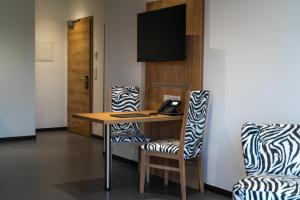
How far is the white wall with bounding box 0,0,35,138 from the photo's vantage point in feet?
22.9

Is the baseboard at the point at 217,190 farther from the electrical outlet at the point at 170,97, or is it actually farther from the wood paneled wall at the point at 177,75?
the electrical outlet at the point at 170,97

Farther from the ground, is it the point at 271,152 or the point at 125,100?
the point at 125,100

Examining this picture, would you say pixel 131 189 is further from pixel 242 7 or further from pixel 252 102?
pixel 242 7

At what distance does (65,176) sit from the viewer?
4.85 meters

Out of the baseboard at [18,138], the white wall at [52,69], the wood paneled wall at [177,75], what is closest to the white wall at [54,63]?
the white wall at [52,69]

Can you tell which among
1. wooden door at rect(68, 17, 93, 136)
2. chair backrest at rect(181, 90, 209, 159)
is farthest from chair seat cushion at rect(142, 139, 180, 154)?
wooden door at rect(68, 17, 93, 136)

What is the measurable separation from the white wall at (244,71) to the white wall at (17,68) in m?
4.00

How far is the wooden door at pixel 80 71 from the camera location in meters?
7.76

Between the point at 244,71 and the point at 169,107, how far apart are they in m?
1.00

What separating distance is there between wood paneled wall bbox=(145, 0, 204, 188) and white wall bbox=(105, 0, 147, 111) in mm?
291

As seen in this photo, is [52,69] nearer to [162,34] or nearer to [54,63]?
[54,63]

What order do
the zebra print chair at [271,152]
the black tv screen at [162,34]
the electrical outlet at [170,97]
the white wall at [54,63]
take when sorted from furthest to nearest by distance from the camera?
the white wall at [54,63]
the electrical outlet at [170,97]
the black tv screen at [162,34]
the zebra print chair at [271,152]

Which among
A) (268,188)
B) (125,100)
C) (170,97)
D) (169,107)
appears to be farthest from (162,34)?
(268,188)

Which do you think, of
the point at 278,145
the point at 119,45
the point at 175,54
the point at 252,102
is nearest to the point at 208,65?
the point at 175,54
